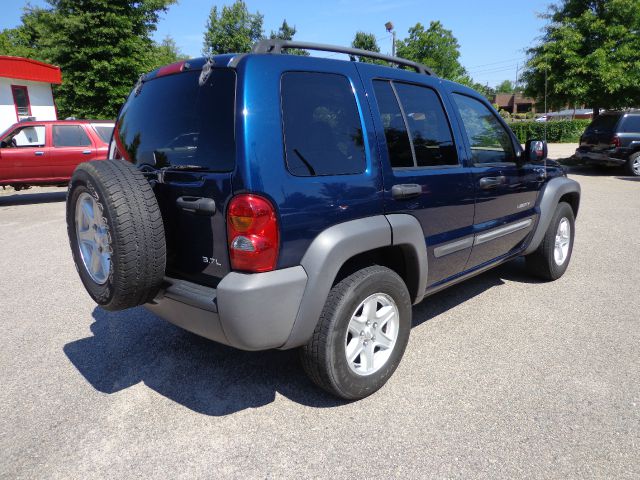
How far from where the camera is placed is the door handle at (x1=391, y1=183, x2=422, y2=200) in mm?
2738

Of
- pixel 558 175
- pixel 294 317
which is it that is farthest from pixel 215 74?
pixel 558 175

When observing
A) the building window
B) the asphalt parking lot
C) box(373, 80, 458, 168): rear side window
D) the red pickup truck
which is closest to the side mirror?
box(373, 80, 458, 168): rear side window

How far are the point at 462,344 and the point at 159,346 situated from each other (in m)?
2.28

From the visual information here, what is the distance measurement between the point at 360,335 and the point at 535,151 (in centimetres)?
245

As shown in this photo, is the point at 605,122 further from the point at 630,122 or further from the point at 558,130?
the point at 558,130

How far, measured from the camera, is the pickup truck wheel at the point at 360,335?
2.49 metres

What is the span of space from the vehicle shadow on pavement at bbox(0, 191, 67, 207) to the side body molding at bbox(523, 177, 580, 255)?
10738 millimetres

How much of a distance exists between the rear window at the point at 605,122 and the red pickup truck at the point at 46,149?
13.4 meters

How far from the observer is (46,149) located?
35.6 ft

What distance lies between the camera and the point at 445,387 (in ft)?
9.37

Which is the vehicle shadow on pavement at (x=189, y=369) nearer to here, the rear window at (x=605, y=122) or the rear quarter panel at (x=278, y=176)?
the rear quarter panel at (x=278, y=176)

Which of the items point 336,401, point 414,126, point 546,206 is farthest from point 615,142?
point 336,401

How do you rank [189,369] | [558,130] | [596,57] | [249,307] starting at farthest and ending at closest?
[558,130]
[596,57]
[189,369]
[249,307]

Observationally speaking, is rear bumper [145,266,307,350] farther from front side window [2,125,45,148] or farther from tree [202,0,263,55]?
tree [202,0,263,55]
